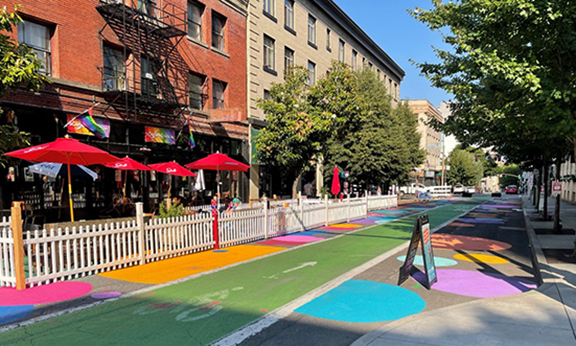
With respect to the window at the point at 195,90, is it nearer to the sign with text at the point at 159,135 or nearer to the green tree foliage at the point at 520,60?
the sign with text at the point at 159,135

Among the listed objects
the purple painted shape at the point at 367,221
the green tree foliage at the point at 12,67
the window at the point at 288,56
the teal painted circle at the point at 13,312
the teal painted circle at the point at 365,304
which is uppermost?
the window at the point at 288,56

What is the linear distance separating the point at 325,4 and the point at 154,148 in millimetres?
21279

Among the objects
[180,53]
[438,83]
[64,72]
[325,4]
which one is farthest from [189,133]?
[325,4]

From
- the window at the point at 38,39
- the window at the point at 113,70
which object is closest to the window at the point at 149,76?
the window at the point at 113,70

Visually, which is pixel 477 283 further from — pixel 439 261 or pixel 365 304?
pixel 365 304

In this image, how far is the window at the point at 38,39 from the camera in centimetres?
1265

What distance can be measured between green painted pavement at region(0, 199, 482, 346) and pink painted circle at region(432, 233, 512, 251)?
413 centimetres

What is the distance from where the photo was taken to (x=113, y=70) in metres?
15.4

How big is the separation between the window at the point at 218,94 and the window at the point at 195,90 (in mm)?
1003

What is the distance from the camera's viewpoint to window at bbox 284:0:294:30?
26.8 m

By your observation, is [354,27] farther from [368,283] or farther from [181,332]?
[181,332]

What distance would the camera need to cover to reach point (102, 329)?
5059 millimetres

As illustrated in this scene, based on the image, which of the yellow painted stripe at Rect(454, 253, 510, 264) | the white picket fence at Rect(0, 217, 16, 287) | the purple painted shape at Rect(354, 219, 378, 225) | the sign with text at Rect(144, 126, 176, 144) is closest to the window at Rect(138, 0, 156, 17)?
the sign with text at Rect(144, 126, 176, 144)

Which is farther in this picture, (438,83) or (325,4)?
(325,4)
